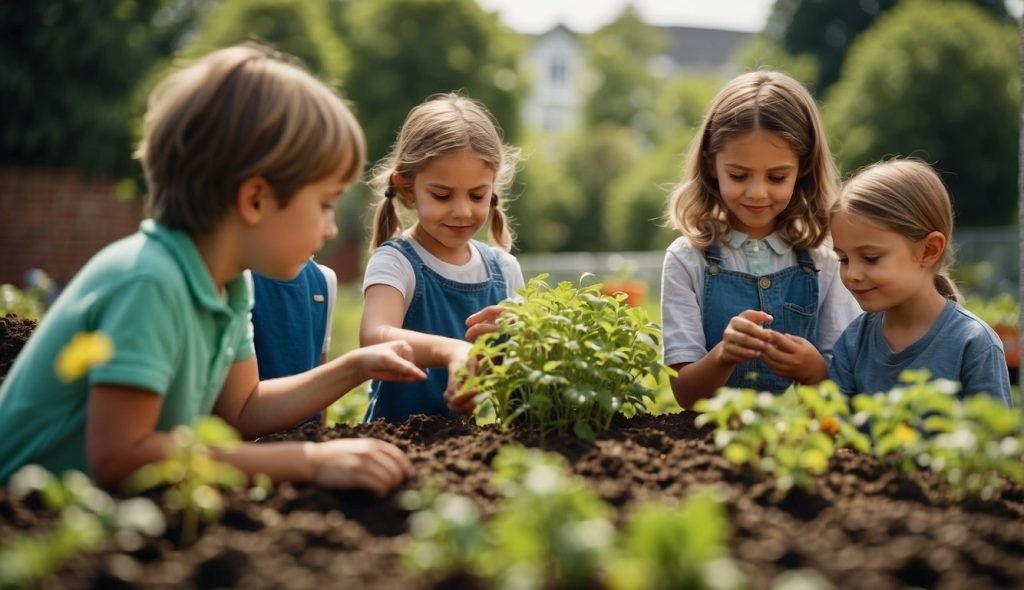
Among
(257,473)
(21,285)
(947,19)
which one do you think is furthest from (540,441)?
(947,19)

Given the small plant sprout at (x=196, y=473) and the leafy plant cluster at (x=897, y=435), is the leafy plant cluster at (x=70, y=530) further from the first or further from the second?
the leafy plant cluster at (x=897, y=435)

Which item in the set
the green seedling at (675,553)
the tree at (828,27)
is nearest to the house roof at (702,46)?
the tree at (828,27)

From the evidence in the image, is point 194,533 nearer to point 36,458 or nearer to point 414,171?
point 36,458

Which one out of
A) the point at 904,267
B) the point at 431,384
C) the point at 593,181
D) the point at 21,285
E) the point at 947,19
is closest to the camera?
the point at 904,267

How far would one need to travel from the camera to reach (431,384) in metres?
3.49

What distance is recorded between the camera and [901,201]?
10.0ft

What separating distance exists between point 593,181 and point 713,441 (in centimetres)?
3328

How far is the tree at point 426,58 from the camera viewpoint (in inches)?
1188

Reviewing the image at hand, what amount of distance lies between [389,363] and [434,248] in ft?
4.06

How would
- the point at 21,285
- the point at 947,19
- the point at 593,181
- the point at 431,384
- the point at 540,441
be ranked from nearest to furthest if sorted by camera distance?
the point at 540,441, the point at 431,384, the point at 21,285, the point at 947,19, the point at 593,181

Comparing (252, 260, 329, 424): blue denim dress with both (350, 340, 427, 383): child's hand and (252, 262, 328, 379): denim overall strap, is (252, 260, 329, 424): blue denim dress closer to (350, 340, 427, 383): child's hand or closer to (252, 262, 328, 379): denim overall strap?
(252, 262, 328, 379): denim overall strap

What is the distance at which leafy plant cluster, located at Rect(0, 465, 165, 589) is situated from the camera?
137 cm

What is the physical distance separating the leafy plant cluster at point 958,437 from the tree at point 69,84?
47.3 ft

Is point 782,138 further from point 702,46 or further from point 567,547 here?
point 702,46
